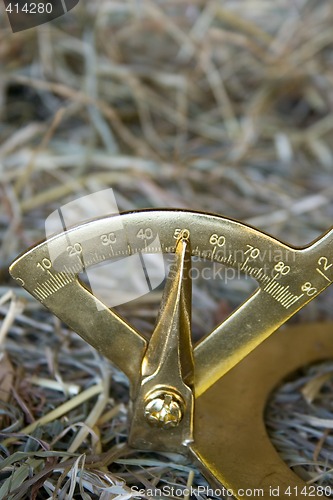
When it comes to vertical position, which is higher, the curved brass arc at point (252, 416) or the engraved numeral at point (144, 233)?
the engraved numeral at point (144, 233)

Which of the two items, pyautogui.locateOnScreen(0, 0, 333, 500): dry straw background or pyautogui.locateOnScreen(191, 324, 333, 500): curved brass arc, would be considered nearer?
pyautogui.locateOnScreen(191, 324, 333, 500): curved brass arc

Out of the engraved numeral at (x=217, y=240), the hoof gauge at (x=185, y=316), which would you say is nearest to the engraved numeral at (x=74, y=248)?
the hoof gauge at (x=185, y=316)

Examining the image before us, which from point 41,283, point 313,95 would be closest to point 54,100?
point 313,95

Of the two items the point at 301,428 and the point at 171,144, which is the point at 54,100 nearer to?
the point at 171,144

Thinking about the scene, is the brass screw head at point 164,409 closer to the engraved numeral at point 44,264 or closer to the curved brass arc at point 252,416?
the curved brass arc at point 252,416

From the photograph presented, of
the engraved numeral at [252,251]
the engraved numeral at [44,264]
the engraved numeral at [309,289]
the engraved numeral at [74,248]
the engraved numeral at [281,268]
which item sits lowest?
the engraved numeral at [309,289]

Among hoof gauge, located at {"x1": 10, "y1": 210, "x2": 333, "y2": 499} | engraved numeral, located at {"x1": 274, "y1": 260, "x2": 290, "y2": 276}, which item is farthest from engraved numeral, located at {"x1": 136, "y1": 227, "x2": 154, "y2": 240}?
engraved numeral, located at {"x1": 274, "y1": 260, "x2": 290, "y2": 276}

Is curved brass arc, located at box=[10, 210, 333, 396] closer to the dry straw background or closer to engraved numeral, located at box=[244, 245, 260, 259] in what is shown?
engraved numeral, located at box=[244, 245, 260, 259]

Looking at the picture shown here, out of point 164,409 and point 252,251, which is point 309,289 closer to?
point 252,251
